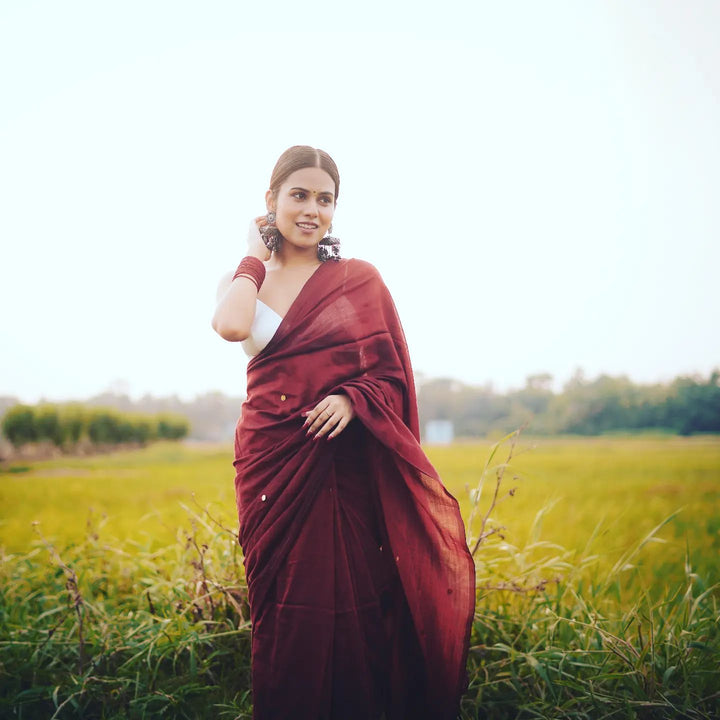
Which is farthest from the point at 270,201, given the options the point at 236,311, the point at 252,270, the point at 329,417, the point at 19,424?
the point at 19,424

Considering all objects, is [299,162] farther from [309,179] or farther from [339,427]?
[339,427]

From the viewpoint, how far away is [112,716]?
88.7 inches

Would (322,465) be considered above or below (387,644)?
above

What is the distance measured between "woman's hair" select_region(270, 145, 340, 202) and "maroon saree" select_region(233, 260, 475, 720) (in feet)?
1.20

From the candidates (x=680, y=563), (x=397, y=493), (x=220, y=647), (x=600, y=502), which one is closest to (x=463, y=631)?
(x=397, y=493)

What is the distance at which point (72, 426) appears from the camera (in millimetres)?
21250

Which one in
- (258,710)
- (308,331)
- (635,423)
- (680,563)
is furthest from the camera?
(635,423)

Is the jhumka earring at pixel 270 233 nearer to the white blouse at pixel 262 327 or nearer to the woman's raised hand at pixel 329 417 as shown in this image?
the white blouse at pixel 262 327

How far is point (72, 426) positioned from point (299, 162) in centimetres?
2256

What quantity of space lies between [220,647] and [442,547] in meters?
1.26

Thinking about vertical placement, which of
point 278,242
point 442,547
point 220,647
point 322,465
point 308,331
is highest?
point 278,242

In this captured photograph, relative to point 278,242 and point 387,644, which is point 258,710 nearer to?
point 387,644

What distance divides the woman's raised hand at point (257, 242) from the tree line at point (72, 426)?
69.0ft

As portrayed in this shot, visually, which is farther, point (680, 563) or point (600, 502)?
point (600, 502)
